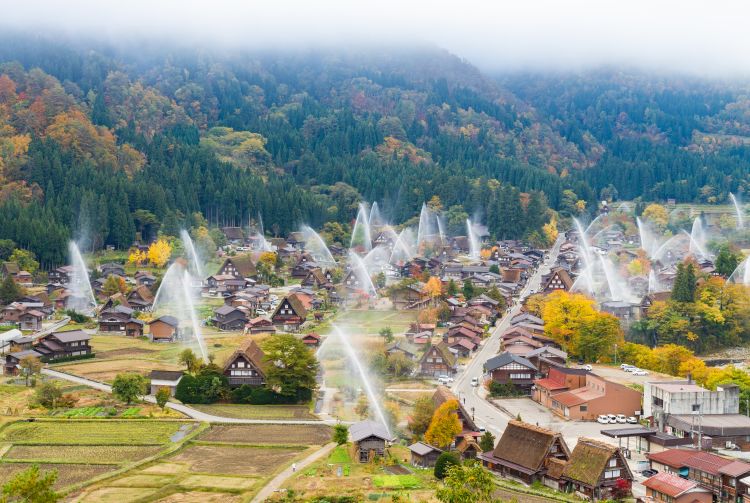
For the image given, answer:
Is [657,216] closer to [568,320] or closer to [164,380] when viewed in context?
[568,320]

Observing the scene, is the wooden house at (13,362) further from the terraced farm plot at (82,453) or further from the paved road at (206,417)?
the terraced farm plot at (82,453)

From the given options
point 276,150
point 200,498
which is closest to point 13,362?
point 200,498

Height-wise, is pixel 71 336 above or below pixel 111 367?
above

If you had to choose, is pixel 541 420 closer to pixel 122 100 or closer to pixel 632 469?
pixel 632 469

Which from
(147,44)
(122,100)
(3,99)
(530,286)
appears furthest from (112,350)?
(147,44)

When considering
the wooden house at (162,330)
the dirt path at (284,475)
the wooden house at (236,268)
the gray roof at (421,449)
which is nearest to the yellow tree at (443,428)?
the gray roof at (421,449)

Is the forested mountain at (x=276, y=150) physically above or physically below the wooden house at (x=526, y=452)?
above
